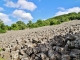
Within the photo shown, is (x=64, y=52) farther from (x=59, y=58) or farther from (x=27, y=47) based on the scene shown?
(x=27, y=47)

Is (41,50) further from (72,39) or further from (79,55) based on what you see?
(79,55)

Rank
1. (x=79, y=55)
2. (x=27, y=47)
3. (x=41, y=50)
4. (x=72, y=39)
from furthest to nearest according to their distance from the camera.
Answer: (x=27, y=47) → (x=41, y=50) → (x=72, y=39) → (x=79, y=55)

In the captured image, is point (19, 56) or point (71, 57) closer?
point (71, 57)

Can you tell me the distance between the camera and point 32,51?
31.7 feet

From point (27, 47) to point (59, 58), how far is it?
11.1 ft

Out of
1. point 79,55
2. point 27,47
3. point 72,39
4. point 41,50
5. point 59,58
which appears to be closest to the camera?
point 79,55

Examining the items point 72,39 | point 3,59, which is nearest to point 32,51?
point 3,59

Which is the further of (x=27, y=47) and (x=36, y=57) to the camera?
(x=27, y=47)

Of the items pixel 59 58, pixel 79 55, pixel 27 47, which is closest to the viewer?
pixel 79 55

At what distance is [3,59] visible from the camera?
10.2 m

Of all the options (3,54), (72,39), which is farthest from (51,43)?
(3,54)

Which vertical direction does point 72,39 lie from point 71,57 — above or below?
above

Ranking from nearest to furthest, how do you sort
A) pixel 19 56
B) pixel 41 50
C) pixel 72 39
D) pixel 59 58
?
pixel 59 58 → pixel 72 39 → pixel 41 50 → pixel 19 56

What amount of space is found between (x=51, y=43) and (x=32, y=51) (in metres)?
1.19
